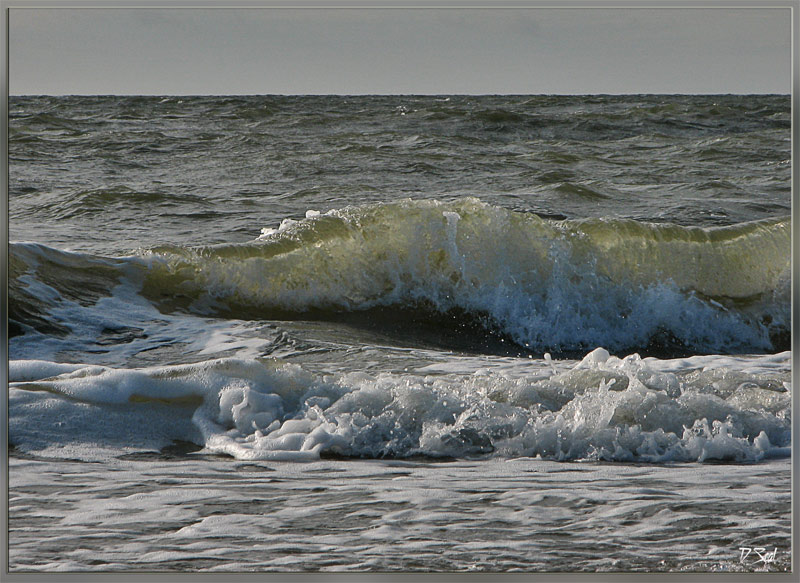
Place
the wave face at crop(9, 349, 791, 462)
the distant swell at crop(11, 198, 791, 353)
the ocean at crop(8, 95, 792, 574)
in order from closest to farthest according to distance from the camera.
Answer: the ocean at crop(8, 95, 792, 574), the wave face at crop(9, 349, 791, 462), the distant swell at crop(11, 198, 791, 353)

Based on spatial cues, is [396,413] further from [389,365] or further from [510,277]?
[510,277]

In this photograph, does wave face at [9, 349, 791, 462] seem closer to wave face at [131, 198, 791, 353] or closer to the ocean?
the ocean

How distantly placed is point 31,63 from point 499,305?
3.09 m

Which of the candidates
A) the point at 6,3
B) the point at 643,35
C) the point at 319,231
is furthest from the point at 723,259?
the point at 6,3

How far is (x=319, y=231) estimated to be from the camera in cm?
600

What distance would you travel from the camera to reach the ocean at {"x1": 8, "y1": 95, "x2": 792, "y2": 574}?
2.40 metres
